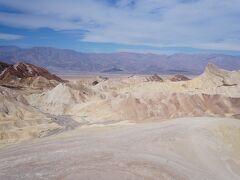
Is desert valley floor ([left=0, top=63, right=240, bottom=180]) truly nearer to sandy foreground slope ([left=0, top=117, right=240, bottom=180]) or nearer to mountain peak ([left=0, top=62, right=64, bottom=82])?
sandy foreground slope ([left=0, top=117, right=240, bottom=180])

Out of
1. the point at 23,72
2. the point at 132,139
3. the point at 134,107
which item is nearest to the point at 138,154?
the point at 132,139

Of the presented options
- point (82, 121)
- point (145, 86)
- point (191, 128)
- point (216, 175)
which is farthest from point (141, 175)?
point (145, 86)

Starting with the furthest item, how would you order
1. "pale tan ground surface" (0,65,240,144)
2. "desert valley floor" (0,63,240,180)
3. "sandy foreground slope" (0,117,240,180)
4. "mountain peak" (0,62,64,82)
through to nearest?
"mountain peak" (0,62,64,82) < "pale tan ground surface" (0,65,240,144) < "desert valley floor" (0,63,240,180) < "sandy foreground slope" (0,117,240,180)

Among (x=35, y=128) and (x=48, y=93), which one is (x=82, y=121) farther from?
(x=48, y=93)

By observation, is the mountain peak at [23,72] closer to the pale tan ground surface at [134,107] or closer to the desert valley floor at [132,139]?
the pale tan ground surface at [134,107]

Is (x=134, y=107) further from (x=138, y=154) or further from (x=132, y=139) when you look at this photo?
(x=138, y=154)

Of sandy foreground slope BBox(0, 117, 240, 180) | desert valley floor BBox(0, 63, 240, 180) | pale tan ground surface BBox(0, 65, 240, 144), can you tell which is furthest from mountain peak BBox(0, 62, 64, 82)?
sandy foreground slope BBox(0, 117, 240, 180)

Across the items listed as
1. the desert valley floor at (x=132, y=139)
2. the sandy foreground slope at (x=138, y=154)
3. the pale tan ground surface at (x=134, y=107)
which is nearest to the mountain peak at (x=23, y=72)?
the pale tan ground surface at (x=134, y=107)
